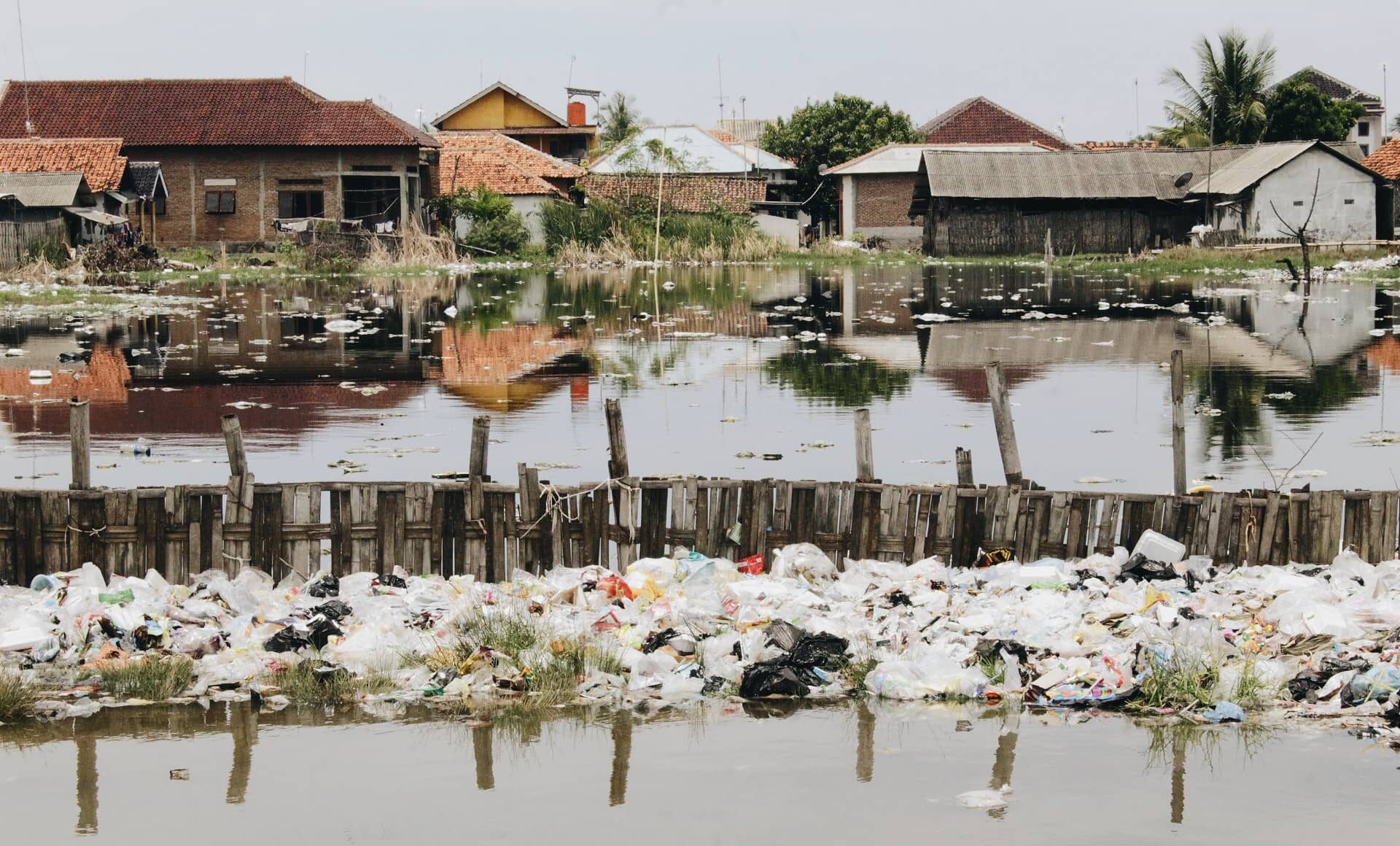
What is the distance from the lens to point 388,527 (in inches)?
369

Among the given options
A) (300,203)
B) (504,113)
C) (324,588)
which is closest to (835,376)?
(324,588)

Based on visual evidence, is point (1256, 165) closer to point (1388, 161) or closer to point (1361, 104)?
point (1388, 161)

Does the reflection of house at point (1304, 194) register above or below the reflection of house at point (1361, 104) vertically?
below

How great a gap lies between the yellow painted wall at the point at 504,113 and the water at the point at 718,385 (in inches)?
1509

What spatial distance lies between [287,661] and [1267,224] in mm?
47020

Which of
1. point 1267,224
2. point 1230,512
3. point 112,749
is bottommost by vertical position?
point 112,749

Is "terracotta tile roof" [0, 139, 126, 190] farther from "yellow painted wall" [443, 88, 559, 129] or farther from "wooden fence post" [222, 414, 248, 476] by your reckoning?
"wooden fence post" [222, 414, 248, 476]

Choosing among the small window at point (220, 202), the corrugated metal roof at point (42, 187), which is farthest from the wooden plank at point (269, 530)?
the small window at point (220, 202)

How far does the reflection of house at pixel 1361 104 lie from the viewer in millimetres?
88875

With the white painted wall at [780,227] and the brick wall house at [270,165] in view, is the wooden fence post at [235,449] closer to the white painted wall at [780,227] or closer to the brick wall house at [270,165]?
the brick wall house at [270,165]

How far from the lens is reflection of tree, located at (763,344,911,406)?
18.8 metres

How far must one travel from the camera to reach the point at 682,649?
8219 millimetres

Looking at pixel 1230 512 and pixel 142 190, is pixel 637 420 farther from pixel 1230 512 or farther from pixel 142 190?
pixel 142 190

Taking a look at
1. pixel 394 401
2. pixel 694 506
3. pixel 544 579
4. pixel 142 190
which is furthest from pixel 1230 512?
pixel 142 190
